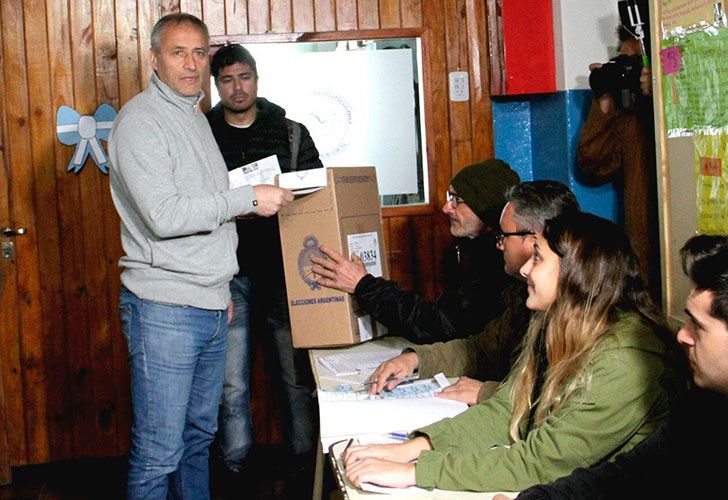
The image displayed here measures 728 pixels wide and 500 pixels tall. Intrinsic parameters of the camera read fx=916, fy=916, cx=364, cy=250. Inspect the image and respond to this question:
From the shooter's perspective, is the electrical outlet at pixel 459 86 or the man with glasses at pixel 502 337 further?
the electrical outlet at pixel 459 86

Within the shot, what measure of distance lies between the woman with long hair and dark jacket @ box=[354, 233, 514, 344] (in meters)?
0.66

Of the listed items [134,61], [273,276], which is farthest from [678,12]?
[134,61]

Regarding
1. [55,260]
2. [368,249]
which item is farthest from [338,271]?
[55,260]

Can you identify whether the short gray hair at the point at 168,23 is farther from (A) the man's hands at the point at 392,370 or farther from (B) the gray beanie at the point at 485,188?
(A) the man's hands at the point at 392,370

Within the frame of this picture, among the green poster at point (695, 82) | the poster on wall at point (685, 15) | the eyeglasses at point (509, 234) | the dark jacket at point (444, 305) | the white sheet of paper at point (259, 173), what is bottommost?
the dark jacket at point (444, 305)

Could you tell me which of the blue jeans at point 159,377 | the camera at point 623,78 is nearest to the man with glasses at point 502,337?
the blue jeans at point 159,377

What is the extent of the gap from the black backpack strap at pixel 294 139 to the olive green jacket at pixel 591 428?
195 cm

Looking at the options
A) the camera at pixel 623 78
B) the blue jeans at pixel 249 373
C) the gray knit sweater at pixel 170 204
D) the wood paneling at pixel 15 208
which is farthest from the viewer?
the wood paneling at pixel 15 208

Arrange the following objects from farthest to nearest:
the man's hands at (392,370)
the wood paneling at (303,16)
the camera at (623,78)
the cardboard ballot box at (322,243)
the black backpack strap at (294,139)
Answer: the wood paneling at (303,16) → the black backpack strap at (294,139) → the camera at (623,78) → the cardboard ballot box at (322,243) → the man's hands at (392,370)

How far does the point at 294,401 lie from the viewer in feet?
11.5

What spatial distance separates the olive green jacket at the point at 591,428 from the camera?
1602 mm

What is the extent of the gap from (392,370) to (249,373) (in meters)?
1.29

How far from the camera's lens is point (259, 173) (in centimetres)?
282

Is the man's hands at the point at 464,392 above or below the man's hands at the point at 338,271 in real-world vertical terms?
below
